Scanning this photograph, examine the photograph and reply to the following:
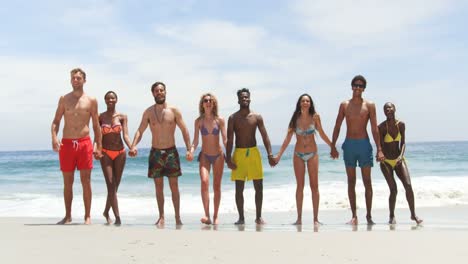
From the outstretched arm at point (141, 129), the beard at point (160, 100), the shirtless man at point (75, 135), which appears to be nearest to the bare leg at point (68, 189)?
the shirtless man at point (75, 135)

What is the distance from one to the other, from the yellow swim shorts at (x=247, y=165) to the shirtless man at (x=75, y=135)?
6.78 feet

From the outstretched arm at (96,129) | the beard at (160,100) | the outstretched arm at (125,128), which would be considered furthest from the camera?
the outstretched arm at (125,128)

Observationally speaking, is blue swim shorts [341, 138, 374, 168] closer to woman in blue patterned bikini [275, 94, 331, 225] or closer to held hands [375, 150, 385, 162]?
held hands [375, 150, 385, 162]

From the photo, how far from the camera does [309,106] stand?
7.59 metres

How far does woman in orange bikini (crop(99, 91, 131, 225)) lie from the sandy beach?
1069mm

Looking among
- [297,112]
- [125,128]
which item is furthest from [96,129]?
[297,112]

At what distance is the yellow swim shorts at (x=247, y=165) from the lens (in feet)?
24.8

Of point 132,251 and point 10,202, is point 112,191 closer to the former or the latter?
point 132,251

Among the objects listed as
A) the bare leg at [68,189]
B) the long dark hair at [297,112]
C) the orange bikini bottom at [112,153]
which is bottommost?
the bare leg at [68,189]

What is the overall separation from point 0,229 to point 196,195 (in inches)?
359

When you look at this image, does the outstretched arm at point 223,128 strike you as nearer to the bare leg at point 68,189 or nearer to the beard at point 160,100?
the beard at point 160,100

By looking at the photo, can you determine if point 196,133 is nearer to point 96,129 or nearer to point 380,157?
point 96,129

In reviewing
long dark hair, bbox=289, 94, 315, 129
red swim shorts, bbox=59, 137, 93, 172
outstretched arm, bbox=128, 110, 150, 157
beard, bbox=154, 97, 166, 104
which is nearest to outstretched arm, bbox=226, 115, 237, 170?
long dark hair, bbox=289, 94, 315, 129

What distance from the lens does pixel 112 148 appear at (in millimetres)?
7578
